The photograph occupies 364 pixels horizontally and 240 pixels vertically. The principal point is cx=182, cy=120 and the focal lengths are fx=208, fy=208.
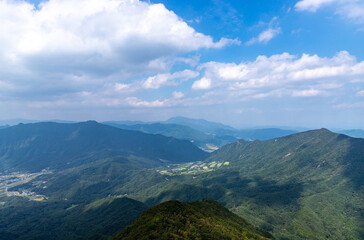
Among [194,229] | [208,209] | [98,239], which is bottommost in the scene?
[98,239]

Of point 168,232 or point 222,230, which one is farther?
point 222,230

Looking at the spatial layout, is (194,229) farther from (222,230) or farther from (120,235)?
(120,235)

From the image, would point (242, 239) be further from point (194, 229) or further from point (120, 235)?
point (120, 235)

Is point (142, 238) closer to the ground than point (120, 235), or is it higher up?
higher up

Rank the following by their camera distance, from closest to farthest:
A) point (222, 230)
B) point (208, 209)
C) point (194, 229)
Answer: point (194, 229)
point (222, 230)
point (208, 209)

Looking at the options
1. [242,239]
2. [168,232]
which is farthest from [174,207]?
[242,239]

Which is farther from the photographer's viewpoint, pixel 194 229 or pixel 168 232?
pixel 194 229

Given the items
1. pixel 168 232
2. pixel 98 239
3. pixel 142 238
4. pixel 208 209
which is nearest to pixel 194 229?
pixel 168 232

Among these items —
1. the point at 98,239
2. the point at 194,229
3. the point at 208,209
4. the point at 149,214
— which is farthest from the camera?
the point at 98,239

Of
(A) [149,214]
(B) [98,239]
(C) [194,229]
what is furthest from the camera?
(B) [98,239]
